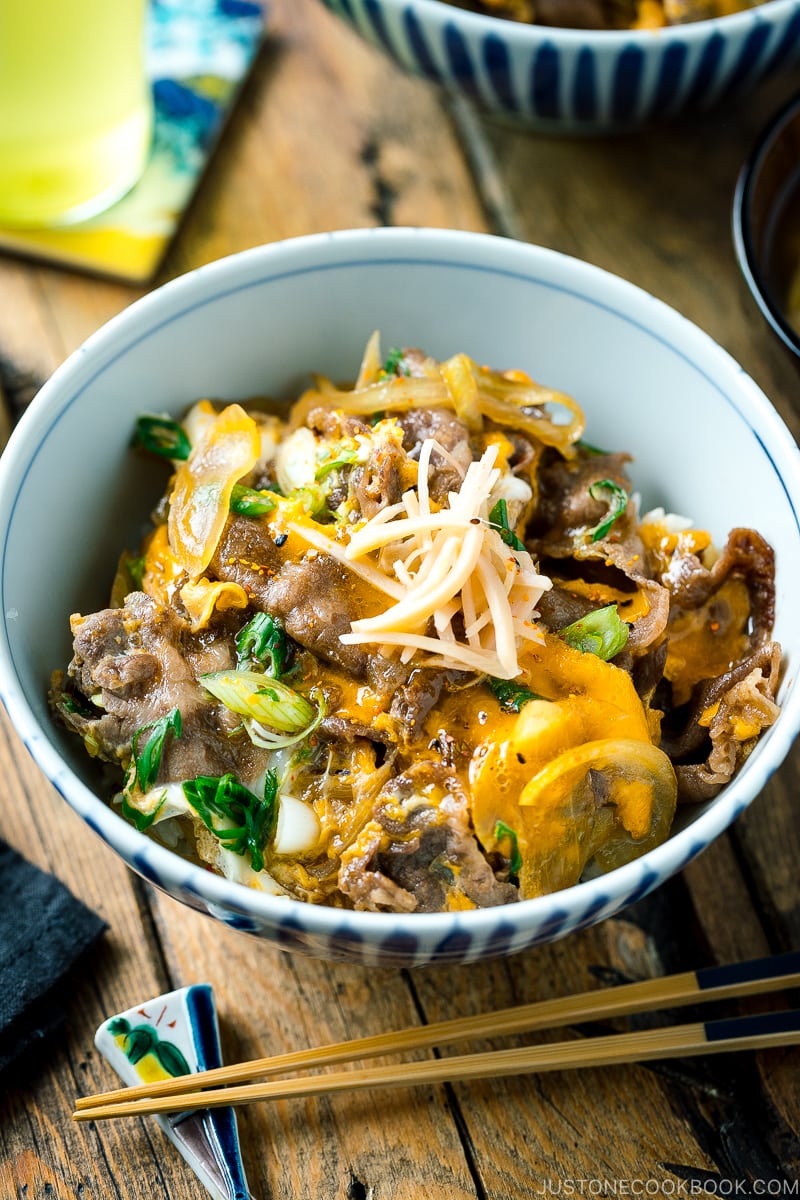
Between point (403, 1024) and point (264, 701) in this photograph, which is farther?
Answer: point (403, 1024)

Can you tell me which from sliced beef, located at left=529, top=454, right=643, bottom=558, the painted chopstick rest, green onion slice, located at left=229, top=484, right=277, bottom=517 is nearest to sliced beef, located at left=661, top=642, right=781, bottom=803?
sliced beef, located at left=529, top=454, right=643, bottom=558

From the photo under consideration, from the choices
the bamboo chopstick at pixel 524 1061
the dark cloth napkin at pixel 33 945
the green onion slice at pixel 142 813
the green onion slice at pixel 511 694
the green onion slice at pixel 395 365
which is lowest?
the dark cloth napkin at pixel 33 945

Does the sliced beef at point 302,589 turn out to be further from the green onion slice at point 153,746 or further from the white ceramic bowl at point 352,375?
the white ceramic bowl at point 352,375

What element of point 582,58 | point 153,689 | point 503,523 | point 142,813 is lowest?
point 142,813

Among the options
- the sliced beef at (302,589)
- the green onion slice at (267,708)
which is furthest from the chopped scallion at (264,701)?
the sliced beef at (302,589)

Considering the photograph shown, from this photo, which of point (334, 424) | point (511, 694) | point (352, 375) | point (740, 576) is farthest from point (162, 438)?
point (740, 576)

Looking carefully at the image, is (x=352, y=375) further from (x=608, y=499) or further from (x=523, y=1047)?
(x=523, y=1047)

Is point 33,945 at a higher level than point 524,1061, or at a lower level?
lower
